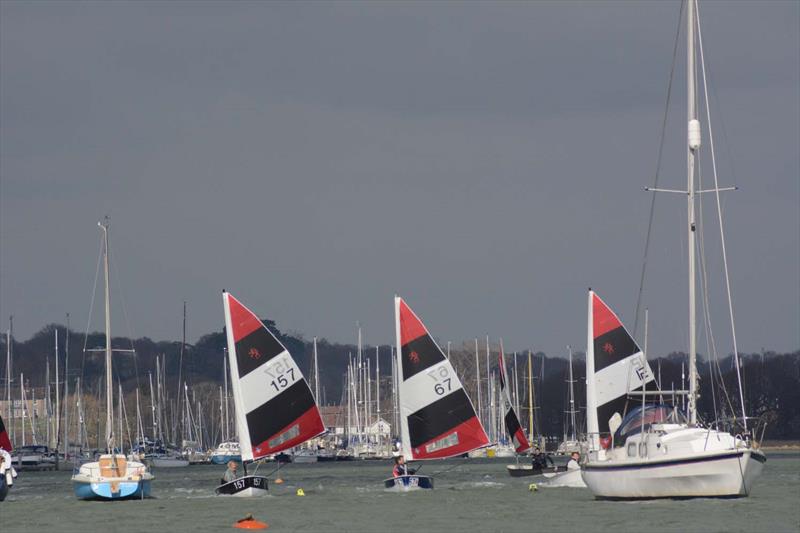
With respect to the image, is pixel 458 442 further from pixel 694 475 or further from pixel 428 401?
pixel 694 475

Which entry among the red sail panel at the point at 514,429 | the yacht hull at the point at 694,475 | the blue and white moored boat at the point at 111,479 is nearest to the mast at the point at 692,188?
the yacht hull at the point at 694,475

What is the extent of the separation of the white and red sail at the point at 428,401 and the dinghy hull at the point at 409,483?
94 centimetres

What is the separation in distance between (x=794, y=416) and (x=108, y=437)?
145916 mm

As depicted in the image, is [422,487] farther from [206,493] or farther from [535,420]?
[535,420]

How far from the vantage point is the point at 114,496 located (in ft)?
189

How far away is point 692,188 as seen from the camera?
48562 millimetres

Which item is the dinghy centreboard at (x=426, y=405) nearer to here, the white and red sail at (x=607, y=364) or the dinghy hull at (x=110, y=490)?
the white and red sail at (x=607, y=364)

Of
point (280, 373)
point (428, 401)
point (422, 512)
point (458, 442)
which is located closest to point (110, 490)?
point (280, 373)

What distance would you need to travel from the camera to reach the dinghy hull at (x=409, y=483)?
5756cm

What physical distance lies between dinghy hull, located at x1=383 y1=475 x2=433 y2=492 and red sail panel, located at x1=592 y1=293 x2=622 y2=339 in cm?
958

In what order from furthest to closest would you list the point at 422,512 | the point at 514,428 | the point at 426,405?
the point at 514,428
the point at 426,405
the point at 422,512

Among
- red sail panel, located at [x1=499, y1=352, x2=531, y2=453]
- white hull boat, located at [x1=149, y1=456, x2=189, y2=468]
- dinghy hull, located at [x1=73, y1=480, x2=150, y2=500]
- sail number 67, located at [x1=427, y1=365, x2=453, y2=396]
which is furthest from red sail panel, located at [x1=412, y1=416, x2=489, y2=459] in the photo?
white hull boat, located at [x1=149, y1=456, x2=189, y2=468]

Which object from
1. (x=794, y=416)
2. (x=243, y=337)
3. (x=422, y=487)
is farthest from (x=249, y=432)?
(x=794, y=416)

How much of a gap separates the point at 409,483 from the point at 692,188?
16354 millimetres
